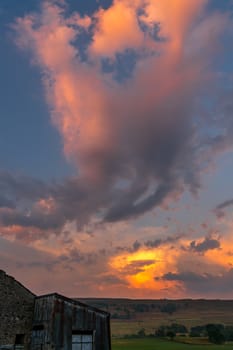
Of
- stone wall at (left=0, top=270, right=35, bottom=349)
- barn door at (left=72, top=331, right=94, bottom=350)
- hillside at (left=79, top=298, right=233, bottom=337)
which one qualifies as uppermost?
hillside at (left=79, top=298, right=233, bottom=337)

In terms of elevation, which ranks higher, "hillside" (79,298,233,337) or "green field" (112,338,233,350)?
"hillside" (79,298,233,337)

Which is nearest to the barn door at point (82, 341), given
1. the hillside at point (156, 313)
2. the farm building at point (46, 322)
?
the farm building at point (46, 322)

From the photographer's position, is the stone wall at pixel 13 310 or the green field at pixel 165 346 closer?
the stone wall at pixel 13 310

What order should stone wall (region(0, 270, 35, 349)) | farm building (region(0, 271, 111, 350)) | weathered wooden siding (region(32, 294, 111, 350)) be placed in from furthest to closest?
stone wall (region(0, 270, 35, 349)) < farm building (region(0, 271, 111, 350)) < weathered wooden siding (region(32, 294, 111, 350))

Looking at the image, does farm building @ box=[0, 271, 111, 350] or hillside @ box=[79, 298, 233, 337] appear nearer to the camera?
farm building @ box=[0, 271, 111, 350]

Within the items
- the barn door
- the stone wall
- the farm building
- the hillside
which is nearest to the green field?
the farm building

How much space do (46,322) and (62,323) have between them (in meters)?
1.05

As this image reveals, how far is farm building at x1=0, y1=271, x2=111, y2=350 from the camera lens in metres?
24.7

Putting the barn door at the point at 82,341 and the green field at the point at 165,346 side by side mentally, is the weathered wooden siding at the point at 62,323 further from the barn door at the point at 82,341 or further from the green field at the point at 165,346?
the green field at the point at 165,346

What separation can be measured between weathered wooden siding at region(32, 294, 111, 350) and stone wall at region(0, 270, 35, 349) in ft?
1.89

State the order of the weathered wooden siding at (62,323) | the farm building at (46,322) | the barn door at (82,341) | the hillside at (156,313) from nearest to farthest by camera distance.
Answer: the weathered wooden siding at (62,323) → the farm building at (46,322) → the barn door at (82,341) → the hillside at (156,313)

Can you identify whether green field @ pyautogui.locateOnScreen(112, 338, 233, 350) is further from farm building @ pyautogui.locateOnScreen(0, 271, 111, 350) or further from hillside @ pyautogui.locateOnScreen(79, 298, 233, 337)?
hillside @ pyautogui.locateOnScreen(79, 298, 233, 337)

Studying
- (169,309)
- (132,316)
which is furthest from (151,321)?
(169,309)

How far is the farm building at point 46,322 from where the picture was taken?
2467 cm
